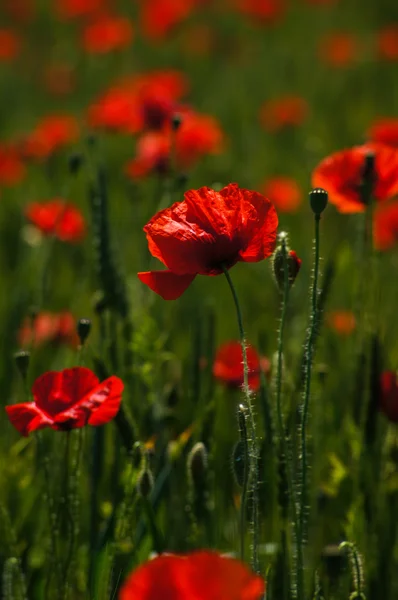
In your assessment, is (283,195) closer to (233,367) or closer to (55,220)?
(55,220)

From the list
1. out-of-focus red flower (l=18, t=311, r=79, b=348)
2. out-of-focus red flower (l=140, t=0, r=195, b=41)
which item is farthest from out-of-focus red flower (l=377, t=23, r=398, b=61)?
out-of-focus red flower (l=18, t=311, r=79, b=348)

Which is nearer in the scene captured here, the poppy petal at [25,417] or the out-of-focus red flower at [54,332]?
the poppy petal at [25,417]

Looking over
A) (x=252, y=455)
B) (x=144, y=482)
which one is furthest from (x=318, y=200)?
(x=144, y=482)

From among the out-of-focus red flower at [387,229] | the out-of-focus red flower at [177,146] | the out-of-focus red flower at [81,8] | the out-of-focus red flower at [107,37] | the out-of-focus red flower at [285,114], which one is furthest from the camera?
the out-of-focus red flower at [81,8]

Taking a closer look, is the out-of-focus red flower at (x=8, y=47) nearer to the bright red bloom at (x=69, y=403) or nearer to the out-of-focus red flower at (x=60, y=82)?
the out-of-focus red flower at (x=60, y=82)

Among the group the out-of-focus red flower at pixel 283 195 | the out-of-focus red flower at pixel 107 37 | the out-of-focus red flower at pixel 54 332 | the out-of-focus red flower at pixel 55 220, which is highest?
the out-of-focus red flower at pixel 107 37

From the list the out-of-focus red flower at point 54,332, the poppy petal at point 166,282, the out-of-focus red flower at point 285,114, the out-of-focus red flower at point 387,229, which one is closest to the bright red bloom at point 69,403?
the poppy petal at point 166,282
